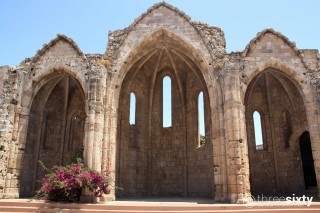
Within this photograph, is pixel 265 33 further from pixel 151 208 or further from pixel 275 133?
pixel 151 208

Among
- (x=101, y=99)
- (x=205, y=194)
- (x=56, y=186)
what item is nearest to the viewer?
(x=56, y=186)

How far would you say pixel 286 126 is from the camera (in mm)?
15914

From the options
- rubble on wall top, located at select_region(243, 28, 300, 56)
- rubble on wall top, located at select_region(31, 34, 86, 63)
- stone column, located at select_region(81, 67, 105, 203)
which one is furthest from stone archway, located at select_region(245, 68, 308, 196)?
rubble on wall top, located at select_region(31, 34, 86, 63)

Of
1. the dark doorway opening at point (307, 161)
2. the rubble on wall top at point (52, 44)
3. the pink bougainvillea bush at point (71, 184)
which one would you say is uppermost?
the rubble on wall top at point (52, 44)

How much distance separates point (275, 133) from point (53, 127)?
12007 millimetres

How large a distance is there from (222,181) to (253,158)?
4761 millimetres

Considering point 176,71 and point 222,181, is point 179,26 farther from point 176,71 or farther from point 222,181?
point 222,181

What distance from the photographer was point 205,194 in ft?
48.2

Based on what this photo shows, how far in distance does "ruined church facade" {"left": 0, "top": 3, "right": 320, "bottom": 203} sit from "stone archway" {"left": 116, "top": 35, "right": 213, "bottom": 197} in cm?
5

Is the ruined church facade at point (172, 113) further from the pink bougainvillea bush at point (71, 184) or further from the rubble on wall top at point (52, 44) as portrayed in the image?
the pink bougainvillea bush at point (71, 184)

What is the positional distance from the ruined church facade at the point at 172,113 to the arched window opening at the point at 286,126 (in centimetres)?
5

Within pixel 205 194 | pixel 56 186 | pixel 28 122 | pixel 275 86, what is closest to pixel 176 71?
pixel 275 86

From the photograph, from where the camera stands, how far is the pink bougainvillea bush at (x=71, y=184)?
1036 cm

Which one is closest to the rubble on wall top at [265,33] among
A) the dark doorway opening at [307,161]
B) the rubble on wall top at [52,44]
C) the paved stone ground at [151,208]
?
the dark doorway opening at [307,161]
